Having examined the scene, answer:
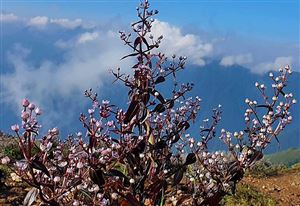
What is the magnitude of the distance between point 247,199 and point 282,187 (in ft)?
6.52

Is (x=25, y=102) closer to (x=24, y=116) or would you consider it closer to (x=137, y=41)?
(x=24, y=116)

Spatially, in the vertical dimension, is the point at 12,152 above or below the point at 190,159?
above

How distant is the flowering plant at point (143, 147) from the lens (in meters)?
3.25

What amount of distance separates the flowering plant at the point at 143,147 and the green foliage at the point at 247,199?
3.27 metres

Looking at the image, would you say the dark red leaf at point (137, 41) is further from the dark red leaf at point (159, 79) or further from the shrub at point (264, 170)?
the shrub at point (264, 170)

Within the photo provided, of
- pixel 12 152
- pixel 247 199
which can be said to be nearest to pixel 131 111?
pixel 247 199

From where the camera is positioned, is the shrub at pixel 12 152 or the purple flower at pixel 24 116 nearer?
the purple flower at pixel 24 116

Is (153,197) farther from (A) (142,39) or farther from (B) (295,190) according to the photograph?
(B) (295,190)

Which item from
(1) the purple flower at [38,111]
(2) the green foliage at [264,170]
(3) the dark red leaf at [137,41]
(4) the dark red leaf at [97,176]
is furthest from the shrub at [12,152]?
(1) the purple flower at [38,111]

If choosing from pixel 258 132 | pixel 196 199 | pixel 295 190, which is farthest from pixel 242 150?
pixel 295 190

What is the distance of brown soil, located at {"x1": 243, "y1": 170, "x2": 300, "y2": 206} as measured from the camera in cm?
901

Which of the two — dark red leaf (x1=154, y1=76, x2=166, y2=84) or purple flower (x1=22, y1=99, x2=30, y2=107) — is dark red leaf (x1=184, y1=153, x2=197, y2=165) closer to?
dark red leaf (x1=154, y1=76, x2=166, y2=84)

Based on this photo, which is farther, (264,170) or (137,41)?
(264,170)

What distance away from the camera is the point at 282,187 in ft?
32.8
